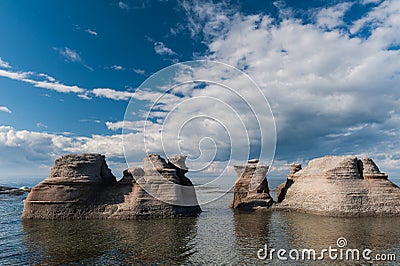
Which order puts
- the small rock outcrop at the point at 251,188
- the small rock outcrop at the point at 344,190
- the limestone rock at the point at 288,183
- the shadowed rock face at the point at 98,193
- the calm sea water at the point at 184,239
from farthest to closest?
the limestone rock at the point at 288,183 → the small rock outcrop at the point at 251,188 → the small rock outcrop at the point at 344,190 → the shadowed rock face at the point at 98,193 → the calm sea water at the point at 184,239

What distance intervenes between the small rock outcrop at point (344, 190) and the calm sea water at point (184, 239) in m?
2.28

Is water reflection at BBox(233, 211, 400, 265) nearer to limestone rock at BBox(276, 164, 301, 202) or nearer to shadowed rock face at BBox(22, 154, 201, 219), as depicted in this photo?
shadowed rock face at BBox(22, 154, 201, 219)

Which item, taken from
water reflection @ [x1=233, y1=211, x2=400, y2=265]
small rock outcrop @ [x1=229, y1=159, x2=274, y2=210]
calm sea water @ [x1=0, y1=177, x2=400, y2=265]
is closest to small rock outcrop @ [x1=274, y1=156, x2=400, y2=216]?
water reflection @ [x1=233, y1=211, x2=400, y2=265]

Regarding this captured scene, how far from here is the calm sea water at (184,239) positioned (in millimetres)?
19234

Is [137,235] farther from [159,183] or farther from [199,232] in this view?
[159,183]

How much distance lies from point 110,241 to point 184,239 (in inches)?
231

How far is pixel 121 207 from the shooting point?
32906 millimetres

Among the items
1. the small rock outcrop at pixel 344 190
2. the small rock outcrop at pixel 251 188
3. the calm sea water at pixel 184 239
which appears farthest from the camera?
the small rock outcrop at pixel 251 188

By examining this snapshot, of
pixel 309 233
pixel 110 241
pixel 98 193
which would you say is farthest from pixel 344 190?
pixel 98 193

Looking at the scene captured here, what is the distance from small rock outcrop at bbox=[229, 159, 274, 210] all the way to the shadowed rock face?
9.52 m

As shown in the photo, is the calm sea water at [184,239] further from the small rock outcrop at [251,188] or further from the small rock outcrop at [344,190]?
the small rock outcrop at [251,188]

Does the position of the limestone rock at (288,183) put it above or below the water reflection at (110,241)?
above

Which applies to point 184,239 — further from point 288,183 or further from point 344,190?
point 288,183

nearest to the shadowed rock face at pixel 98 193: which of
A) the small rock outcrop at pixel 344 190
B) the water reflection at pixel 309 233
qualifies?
the water reflection at pixel 309 233
